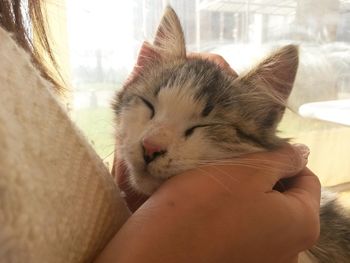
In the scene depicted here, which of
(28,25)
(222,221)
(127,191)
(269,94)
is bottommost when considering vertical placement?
(127,191)

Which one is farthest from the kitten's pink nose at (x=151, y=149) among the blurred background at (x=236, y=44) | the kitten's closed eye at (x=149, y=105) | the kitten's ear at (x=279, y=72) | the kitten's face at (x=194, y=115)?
the blurred background at (x=236, y=44)

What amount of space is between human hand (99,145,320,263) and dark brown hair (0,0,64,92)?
40cm

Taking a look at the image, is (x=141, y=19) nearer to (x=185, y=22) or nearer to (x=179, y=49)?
(x=185, y=22)

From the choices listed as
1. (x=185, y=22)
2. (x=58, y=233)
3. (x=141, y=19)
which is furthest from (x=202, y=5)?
(x=58, y=233)

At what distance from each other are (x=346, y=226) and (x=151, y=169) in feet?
1.66

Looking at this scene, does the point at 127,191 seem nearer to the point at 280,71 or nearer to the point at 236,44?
the point at 280,71

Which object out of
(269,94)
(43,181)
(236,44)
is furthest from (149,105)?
(236,44)

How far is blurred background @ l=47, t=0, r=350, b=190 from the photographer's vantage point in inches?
58.9

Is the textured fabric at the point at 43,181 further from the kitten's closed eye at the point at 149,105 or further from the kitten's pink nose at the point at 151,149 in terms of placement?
the kitten's closed eye at the point at 149,105

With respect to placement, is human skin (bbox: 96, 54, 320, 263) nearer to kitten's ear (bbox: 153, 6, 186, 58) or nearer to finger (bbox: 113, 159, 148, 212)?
finger (bbox: 113, 159, 148, 212)

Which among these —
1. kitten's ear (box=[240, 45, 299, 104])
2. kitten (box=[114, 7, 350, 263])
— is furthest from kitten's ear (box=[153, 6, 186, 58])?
kitten's ear (box=[240, 45, 299, 104])

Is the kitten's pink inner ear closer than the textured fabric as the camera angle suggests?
No

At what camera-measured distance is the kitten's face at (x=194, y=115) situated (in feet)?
2.10

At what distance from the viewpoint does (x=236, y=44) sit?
1825mm
